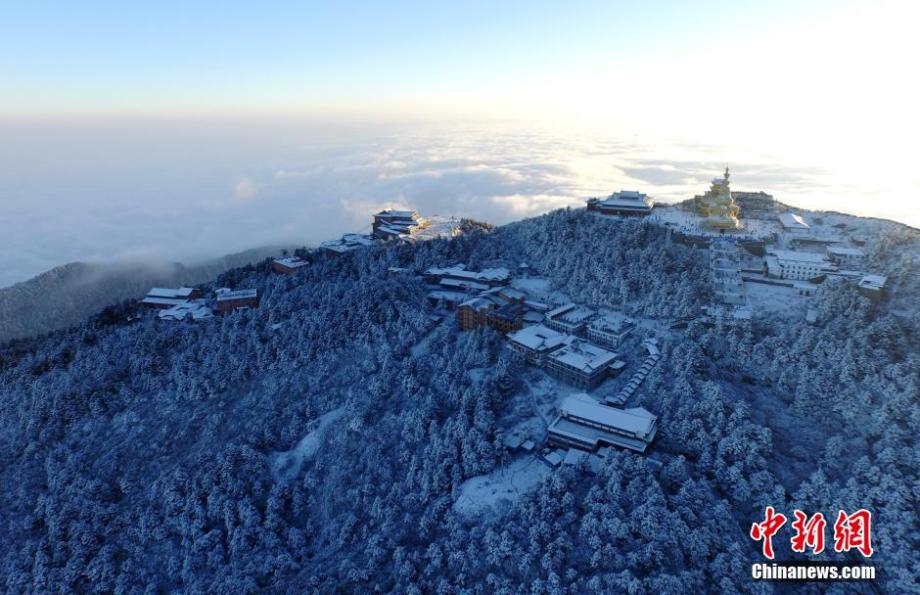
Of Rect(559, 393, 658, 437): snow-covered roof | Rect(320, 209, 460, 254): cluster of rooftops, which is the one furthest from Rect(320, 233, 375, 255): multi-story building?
Rect(559, 393, 658, 437): snow-covered roof

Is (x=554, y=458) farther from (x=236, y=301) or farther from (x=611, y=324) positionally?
(x=236, y=301)

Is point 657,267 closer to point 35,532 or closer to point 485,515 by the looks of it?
point 485,515

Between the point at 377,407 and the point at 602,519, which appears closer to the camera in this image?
the point at 602,519

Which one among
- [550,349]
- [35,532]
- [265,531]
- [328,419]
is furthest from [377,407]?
[35,532]

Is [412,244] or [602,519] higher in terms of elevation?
[412,244]

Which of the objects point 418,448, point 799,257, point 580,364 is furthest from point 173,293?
point 799,257

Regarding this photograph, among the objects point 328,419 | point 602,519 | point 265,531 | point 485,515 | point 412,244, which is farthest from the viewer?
point 412,244
